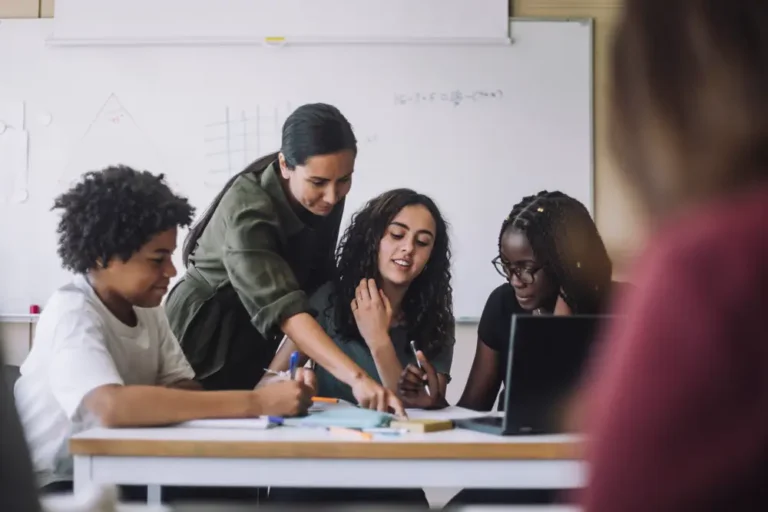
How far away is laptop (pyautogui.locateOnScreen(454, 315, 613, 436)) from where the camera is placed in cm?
153

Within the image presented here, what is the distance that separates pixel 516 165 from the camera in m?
3.35

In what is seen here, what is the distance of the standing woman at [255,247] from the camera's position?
232 cm

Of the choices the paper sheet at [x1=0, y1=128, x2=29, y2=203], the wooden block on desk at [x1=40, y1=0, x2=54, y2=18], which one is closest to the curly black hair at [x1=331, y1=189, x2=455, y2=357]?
the paper sheet at [x1=0, y1=128, x2=29, y2=203]

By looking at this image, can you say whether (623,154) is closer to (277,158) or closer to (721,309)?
(721,309)

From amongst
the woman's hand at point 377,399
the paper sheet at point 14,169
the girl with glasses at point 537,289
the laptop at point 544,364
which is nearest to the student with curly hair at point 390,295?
the girl with glasses at point 537,289

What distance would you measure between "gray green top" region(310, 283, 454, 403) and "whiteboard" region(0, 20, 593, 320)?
2.26 ft

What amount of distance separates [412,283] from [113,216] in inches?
40.8

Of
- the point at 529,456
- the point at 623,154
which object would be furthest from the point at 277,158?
the point at 623,154

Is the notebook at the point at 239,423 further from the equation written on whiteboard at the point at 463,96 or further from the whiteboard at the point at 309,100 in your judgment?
the equation written on whiteboard at the point at 463,96

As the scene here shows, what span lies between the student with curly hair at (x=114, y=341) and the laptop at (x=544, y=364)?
456mm

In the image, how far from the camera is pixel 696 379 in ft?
1.19

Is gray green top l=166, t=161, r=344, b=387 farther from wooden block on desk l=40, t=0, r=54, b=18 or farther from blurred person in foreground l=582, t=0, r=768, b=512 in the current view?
blurred person in foreground l=582, t=0, r=768, b=512

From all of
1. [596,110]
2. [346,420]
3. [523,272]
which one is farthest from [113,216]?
[596,110]

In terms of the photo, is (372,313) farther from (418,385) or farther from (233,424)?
(233,424)
